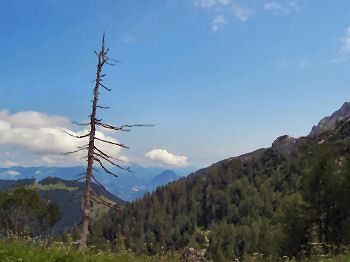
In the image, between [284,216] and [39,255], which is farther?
[284,216]

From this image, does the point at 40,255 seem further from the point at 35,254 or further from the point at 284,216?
the point at 284,216

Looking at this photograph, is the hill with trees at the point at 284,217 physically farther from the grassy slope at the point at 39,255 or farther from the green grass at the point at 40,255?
the grassy slope at the point at 39,255

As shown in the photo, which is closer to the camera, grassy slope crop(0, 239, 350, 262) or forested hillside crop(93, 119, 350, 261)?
grassy slope crop(0, 239, 350, 262)

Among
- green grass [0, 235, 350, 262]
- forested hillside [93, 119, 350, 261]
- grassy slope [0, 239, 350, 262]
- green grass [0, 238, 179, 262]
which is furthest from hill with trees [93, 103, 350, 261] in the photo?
green grass [0, 238, 179, 262]

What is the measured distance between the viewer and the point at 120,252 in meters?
11.6

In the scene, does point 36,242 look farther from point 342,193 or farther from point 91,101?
point 342,193

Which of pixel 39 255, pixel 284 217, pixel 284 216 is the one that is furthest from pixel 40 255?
pixel 284 216

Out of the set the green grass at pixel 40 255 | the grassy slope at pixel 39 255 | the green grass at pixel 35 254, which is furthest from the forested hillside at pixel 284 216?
the green grass at pixel 35 254

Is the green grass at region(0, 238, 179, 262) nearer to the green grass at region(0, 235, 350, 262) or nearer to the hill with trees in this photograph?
A: the green grass at region(0, 235, 350, 262)

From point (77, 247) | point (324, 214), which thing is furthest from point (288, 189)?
point (77, 247)

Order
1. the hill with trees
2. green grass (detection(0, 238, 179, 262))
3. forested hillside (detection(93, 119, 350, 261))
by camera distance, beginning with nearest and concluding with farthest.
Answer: green grass (detection(0, 238, 179, 262))
the hill with trees
forested hillside (detection(93, 119, 350, 261))

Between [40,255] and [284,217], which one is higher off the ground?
[40,255]

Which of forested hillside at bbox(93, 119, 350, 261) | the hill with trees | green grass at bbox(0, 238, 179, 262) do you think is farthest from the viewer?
forested hillside at bbox(93, 119, 350, 261)

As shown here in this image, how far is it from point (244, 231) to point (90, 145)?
15316 cm
